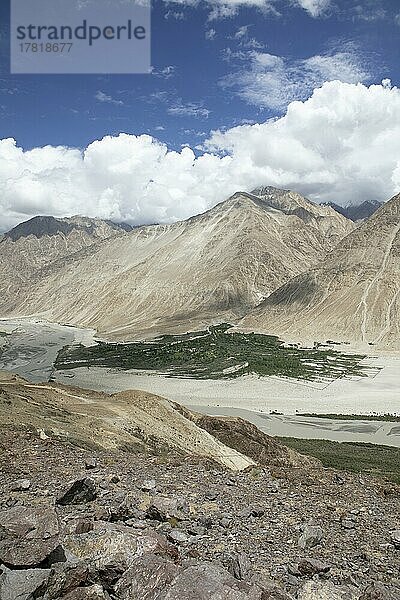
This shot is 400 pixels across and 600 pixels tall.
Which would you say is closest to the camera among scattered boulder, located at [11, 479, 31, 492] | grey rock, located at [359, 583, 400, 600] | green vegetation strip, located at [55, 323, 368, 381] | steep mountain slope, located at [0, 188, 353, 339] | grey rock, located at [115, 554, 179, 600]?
grey rock, located at [115, 554, 179, 600]

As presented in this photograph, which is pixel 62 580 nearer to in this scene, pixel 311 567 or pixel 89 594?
pixel 89 594

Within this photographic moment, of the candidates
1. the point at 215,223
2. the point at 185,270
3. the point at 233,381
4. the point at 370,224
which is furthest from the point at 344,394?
the point at 215,223

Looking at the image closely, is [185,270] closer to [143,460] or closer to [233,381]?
[233,381]

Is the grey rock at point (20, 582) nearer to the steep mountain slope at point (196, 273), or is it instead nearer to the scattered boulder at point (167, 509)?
the scattered boulder at point (167, 509)

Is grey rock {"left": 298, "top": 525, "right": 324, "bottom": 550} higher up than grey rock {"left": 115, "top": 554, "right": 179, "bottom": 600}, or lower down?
lower down

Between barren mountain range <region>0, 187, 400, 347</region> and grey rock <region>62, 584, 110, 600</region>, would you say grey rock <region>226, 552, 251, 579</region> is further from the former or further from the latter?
barren mountain range <region>0, 187, 400, 347</region>

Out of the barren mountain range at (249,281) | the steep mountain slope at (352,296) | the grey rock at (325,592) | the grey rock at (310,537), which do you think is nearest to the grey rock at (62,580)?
the grey rock at (325,592)

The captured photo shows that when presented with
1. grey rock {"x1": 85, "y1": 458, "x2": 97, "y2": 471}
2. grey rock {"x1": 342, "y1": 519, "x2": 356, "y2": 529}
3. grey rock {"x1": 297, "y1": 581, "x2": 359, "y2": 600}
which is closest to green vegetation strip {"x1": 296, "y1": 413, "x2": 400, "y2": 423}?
grey rock {"x1": 85, "y1": 458, "x2": 97, "y2": 471}
